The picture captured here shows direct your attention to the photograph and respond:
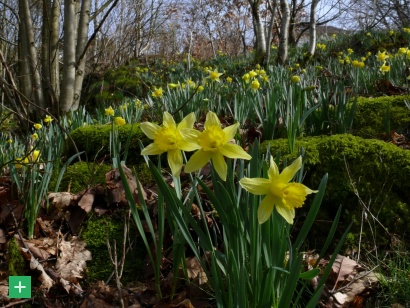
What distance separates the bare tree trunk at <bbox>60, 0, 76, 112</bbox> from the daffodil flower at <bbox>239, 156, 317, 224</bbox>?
5.20 metres

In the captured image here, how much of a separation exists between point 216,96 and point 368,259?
2.77m

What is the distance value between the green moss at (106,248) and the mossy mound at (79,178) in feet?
1.23

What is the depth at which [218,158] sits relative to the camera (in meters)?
0.98

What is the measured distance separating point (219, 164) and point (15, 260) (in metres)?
1.08

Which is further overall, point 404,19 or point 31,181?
point 404,19

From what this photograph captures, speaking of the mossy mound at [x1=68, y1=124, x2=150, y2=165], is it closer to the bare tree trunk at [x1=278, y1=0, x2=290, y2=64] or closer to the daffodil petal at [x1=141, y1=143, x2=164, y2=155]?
the daffodil petal at [x1=141, y1=143, x2=164, y2=155]

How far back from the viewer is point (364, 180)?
1843 mm

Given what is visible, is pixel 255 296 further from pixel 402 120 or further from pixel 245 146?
pixel 402 120

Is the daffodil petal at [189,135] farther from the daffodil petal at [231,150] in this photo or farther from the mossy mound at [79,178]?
the mossy mound at [79,178]

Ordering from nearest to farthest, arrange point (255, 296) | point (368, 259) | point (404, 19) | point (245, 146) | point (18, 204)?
point (255, 296) → point (368, 259) → point (18, 204) → point (245, 146) → point (404, 19)

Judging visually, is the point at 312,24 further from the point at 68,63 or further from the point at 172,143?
the point at 172,143

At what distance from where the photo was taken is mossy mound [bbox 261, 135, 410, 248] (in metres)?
1.73

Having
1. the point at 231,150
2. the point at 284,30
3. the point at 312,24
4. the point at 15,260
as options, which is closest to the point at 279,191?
the point at 231,150

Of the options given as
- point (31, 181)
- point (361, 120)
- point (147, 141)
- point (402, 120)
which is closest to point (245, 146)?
point (147, 141)
